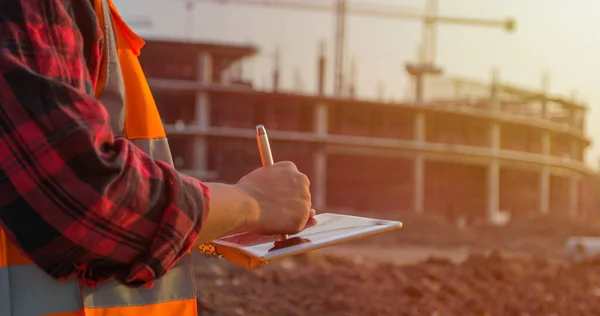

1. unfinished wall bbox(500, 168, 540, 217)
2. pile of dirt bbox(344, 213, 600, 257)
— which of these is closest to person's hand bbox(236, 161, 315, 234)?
pile of dirt bbox(344, 213, 600, 257)

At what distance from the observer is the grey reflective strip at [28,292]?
118 centimetres

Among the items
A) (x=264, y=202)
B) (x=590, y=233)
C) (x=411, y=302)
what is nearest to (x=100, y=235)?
(x=264, y=202)

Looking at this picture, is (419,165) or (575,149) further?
(575,149)

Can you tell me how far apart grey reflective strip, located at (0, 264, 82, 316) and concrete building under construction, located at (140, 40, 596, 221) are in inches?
1237

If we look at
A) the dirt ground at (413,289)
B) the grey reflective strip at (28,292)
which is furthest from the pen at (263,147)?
the dirt ground at (413,289)

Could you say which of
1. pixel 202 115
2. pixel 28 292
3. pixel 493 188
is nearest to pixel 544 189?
pixel 493 188

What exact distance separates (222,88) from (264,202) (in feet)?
106

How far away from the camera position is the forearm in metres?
1.22

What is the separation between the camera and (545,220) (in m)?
27.5

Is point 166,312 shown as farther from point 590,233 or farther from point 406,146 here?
point 406,146

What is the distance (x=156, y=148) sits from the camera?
1.34 meters

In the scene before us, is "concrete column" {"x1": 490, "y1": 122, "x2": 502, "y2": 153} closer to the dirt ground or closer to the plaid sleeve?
the dirt ground

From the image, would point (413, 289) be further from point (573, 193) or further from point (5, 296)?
point (573, 193)

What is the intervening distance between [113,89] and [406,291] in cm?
571
